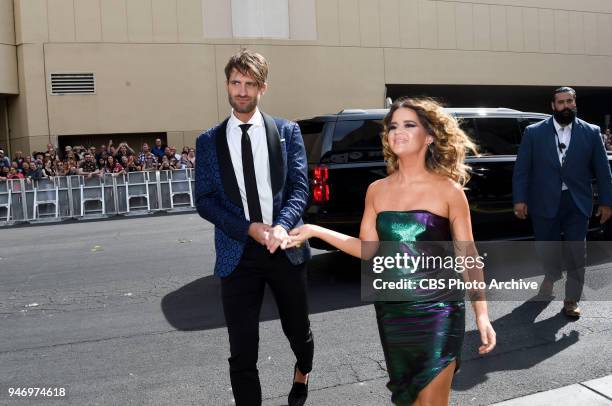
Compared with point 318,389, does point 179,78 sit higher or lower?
higher

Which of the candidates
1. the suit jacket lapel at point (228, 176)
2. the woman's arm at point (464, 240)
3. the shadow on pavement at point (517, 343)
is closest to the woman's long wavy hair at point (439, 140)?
the woman's arm at point (464, 240)

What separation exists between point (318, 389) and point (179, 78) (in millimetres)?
20920

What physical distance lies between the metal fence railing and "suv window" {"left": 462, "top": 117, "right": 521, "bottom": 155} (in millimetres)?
11009

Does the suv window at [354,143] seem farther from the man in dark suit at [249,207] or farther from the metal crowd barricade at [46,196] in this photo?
the metal crowd barricade at [46,196]

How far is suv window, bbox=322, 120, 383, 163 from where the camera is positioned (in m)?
6.56

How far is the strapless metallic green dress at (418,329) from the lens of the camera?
2414mm

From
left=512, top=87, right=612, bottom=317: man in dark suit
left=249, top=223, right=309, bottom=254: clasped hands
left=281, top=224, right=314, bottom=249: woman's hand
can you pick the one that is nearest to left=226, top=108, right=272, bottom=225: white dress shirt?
left=249, top=223, right=309, bottom=254: clasped hands

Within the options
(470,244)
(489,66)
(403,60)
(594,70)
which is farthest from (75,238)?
(594,70)

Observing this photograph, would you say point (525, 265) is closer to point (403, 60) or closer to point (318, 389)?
point (318, 389)

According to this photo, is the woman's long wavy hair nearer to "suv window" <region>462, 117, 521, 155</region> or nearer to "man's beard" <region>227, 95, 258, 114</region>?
"man's beard" <region>227, 95, 258, 114</region>

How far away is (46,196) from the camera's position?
15609 millimetres

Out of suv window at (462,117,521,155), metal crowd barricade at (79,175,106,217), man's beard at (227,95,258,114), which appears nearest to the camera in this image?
man's beard at (227,95,258,114)

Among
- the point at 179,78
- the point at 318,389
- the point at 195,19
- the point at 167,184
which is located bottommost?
the point at 318,389

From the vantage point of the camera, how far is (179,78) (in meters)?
23.2
